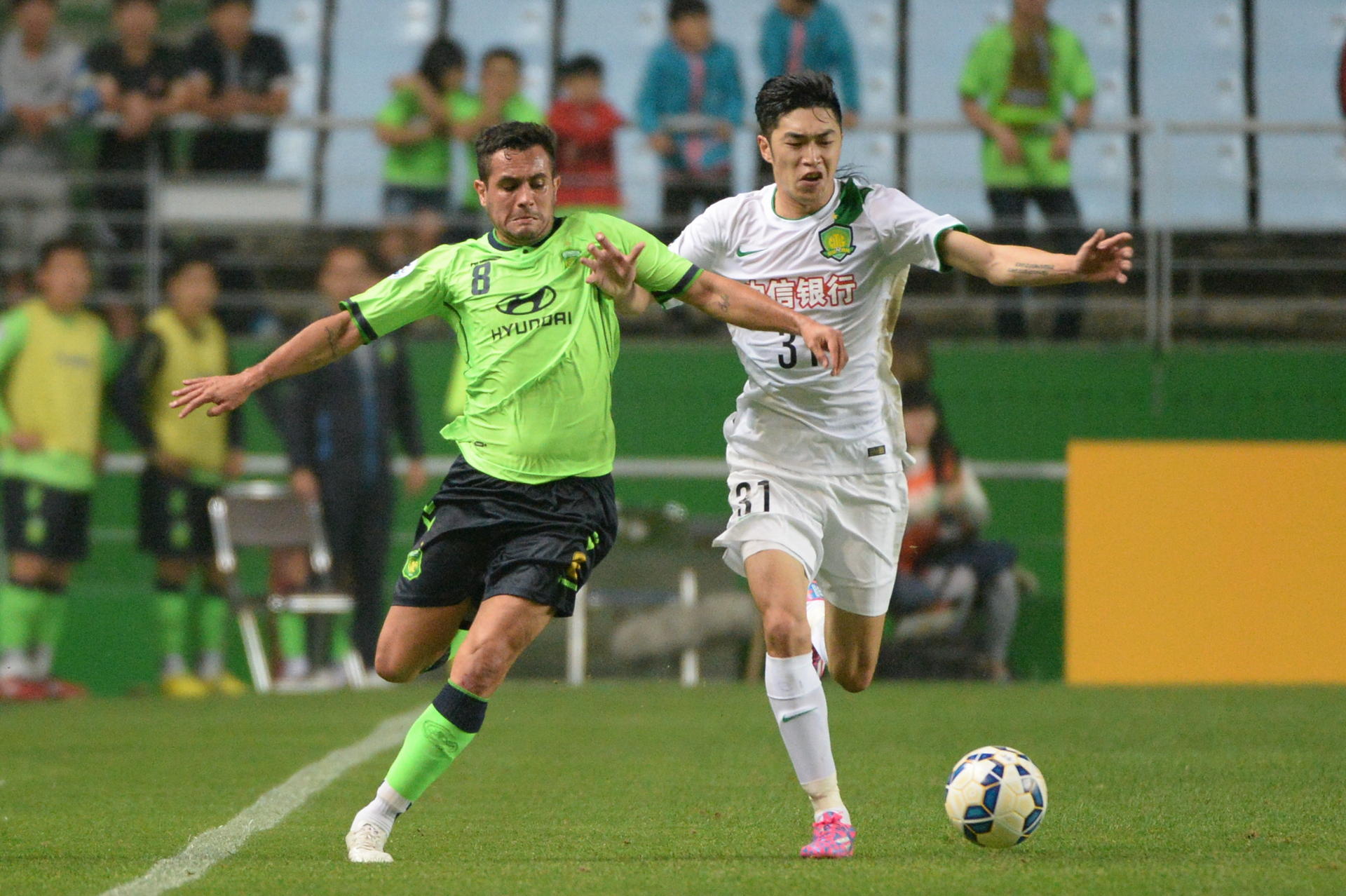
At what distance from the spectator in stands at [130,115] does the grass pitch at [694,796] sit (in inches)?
167

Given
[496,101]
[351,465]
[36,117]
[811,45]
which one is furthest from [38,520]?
[811,45]

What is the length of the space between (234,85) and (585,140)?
110 inches

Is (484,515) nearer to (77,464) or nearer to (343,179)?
(77,464)

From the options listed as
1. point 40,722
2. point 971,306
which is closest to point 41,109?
point 40,722

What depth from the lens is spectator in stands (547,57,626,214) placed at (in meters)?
13.9

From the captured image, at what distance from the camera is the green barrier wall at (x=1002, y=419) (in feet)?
44.7

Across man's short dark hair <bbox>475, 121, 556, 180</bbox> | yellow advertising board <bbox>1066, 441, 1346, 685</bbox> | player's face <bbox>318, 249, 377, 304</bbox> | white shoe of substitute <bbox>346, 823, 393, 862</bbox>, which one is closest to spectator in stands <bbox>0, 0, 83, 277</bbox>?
player's face <bbox>318, 249, 377, 304</bbox>

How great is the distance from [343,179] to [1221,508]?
714cm

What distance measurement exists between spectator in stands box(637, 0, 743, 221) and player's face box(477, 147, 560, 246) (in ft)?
26.9

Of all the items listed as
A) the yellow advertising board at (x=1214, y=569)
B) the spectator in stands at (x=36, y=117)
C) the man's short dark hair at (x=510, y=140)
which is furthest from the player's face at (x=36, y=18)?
the man's short dark hair at (x=510, y=140)

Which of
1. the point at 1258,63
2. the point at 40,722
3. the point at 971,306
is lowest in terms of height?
the point at 40,722

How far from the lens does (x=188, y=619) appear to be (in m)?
13.9

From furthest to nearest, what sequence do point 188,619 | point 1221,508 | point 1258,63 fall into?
point 1258,63 → point 188,619 → point 1221,508

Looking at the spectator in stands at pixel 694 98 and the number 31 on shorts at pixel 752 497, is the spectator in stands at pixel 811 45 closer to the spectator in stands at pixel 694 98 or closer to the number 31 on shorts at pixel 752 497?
the spectator in stands at pixel 694 98
